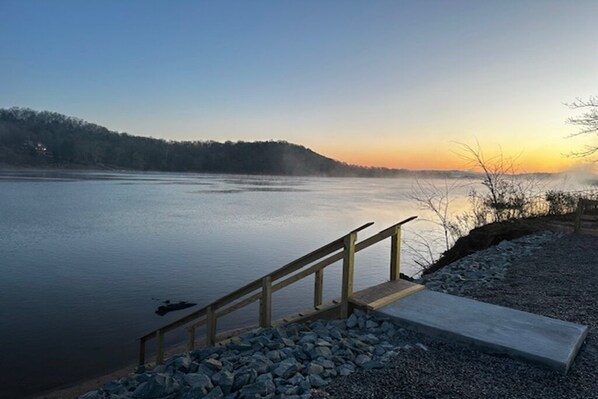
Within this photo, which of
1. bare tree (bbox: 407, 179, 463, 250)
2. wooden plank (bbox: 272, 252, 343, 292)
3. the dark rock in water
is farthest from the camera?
bare tree (bbox: 407, 179, 463, 250)

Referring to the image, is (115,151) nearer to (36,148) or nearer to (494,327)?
(36,148)

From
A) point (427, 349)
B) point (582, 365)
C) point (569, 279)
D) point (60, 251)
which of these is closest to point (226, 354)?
point (427, 349)

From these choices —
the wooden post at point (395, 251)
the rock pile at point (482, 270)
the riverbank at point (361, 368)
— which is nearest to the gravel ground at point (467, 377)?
the riverbank at point (361, 368)

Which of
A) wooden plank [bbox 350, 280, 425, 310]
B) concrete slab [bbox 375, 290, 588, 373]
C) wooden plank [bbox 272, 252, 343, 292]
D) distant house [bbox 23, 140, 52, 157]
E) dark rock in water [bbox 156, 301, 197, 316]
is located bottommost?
dark rock in water [bbox 156, 301, 197, 316]

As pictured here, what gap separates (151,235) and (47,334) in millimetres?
12754

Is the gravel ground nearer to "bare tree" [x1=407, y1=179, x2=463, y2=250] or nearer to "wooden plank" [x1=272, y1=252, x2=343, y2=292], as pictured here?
"wooden plank" [x1=272, y1=252, x2=343, y2=292]

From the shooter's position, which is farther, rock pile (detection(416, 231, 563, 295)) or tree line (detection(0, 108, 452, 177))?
tree line (detection(0, 108, 452, 177))

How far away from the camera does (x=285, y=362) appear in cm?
418

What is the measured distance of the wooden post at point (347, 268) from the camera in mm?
5152

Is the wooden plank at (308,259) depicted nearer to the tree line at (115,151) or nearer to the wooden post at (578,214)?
the wooden post at (578,214)

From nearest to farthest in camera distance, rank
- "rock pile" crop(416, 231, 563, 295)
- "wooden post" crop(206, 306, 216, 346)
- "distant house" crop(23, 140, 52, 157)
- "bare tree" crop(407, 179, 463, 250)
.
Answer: "wooden post" crop(206, 306, 216, 346) < "rock pile" crop(416, 231, 563, 295) < "bare tree" crop(407, 179, 463, 250) < "distant house" crop(23, 140, 52, 157)

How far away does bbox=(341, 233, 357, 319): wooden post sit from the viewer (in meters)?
5.15

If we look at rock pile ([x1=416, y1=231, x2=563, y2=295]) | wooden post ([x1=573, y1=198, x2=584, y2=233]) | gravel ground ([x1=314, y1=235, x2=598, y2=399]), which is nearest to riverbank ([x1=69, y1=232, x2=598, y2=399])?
gravel ground ([x1=314, y1=235, x2=598, y2=399])

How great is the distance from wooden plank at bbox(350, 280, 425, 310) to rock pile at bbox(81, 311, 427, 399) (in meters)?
0.16
